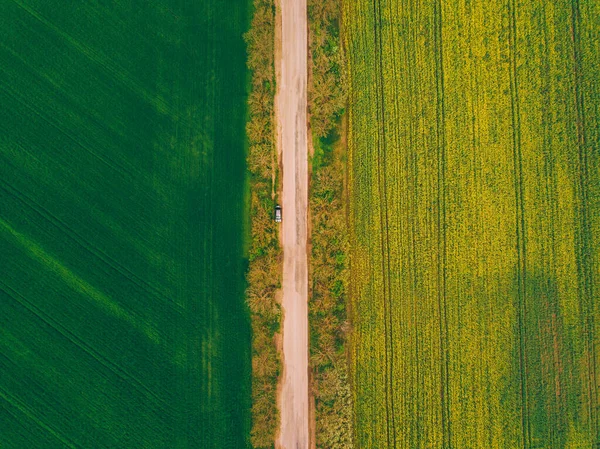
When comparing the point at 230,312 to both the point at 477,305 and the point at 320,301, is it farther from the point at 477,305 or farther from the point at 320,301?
the point at 477,305

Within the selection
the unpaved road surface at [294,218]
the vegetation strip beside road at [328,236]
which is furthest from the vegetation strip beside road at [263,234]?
the vegetation strip beside road at [328,236]

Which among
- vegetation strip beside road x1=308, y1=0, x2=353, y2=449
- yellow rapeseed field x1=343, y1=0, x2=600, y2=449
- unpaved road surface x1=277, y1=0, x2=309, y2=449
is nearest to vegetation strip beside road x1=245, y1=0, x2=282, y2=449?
unpaved road surface x1=277, y1=0, x2=309, y2=449

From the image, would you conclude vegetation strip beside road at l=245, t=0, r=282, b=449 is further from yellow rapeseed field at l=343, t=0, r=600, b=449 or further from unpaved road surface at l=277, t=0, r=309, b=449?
yellow rapeseed field at l=343, t=0, r=600, b=449

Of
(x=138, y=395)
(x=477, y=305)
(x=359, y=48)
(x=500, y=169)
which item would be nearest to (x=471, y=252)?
(x=477, y=305)

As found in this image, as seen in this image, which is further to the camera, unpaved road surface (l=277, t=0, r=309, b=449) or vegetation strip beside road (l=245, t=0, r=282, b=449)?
unpaved road surface (l=277, t=0, r=309, b=449)

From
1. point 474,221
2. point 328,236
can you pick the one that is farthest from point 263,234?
point 474,221

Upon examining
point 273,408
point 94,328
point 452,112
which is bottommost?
point 273,408
